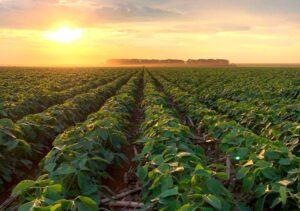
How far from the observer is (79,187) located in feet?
13.1

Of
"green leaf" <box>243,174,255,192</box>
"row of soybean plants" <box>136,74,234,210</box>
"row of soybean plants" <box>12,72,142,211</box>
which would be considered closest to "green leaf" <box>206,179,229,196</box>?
"row of soybean plants" <box>136,74,234,210</box>

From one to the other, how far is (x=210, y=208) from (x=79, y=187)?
1535 mm

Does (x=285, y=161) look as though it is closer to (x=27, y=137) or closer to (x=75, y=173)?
(x=75, y=173)

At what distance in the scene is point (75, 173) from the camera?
3980 mm

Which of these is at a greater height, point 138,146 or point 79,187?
point 79,187

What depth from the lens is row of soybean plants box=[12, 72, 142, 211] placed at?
3.08 meters

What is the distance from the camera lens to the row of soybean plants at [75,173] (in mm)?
3076

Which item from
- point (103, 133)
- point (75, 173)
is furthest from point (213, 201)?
point (103, 133)

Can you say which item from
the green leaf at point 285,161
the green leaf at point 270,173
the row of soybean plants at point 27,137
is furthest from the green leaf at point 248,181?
the row of soybean plants at point 27,137

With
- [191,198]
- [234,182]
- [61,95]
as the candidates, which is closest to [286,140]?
[234,182]

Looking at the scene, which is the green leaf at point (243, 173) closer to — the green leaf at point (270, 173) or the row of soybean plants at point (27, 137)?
the green leaf at point (270, 173)

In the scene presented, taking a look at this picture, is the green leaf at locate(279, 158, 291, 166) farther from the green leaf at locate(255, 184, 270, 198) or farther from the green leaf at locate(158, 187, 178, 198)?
the green leaf at locate(158, 187, 178, 198)

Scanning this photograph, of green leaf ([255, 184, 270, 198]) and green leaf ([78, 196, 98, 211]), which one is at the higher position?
green leaf ([78, 196, 98, 211])

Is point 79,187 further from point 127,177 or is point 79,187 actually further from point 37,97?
point 37,97
